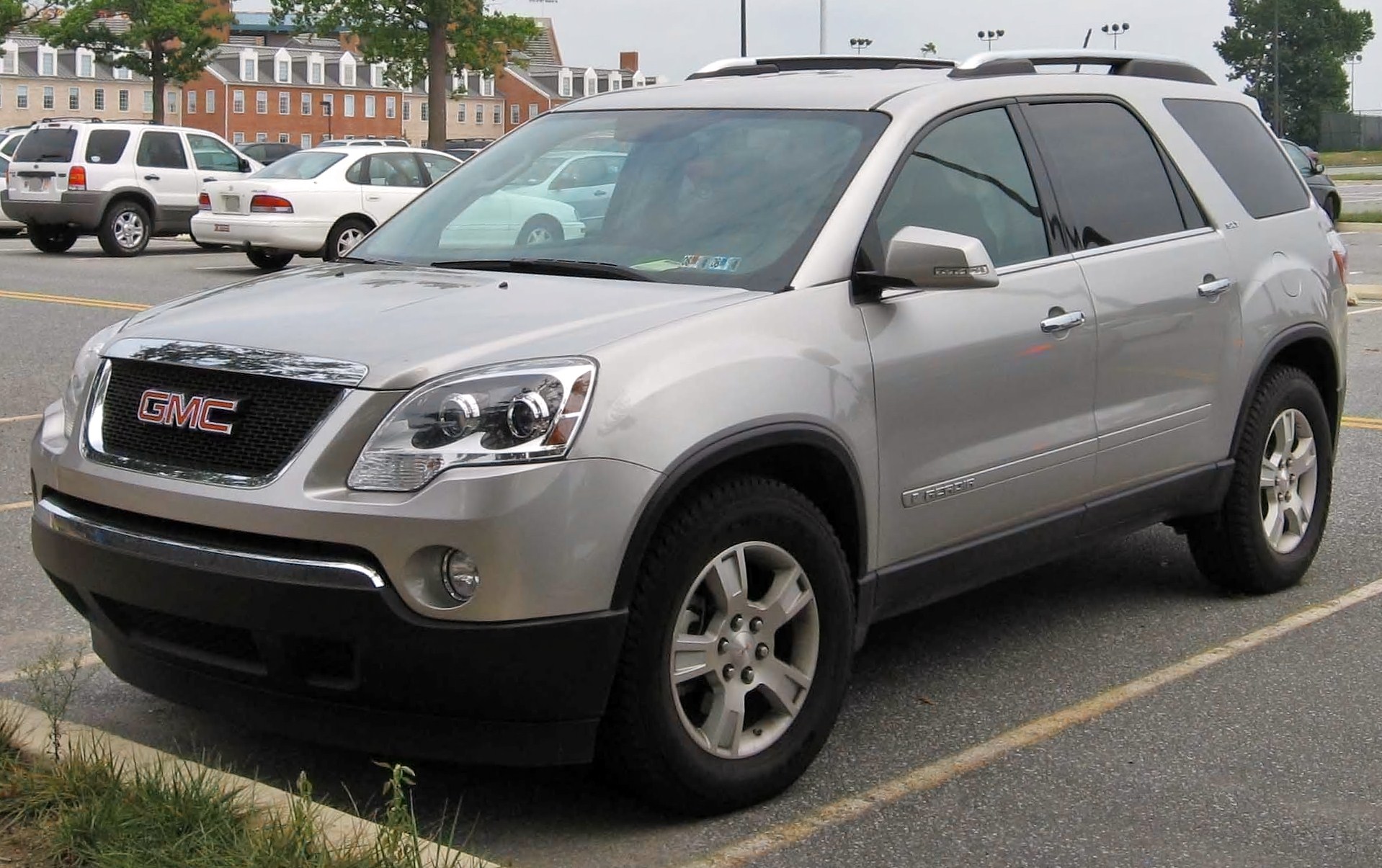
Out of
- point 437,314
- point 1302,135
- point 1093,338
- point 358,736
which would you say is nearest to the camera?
point 358,736

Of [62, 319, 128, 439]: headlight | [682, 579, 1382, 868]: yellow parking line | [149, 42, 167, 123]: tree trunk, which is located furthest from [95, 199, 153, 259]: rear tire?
[149, 42, 167, 123]: tree trunk

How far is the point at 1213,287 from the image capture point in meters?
5.72

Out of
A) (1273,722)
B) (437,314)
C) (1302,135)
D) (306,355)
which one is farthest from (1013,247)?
(1302,135)

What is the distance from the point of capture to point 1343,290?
6555 millimetres

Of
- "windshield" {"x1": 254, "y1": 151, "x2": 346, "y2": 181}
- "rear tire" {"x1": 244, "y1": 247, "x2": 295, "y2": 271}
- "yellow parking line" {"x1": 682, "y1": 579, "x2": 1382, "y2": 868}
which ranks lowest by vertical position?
"yellow parking line" {"x1": 682, "y1": 579, "x2": 1382, "y2": 868}

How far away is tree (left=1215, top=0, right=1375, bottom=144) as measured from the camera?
117 meters

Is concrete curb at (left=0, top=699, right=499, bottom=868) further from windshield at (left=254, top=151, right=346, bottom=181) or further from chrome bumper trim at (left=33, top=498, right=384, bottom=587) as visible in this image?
windshield at (left=254, top=151, right=346, bottom=181)

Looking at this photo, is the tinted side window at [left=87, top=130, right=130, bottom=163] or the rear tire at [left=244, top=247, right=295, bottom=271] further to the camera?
the tinted side window at [left=87, top=130, right=130, bottom=163]

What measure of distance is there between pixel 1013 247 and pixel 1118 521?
0.95 meters

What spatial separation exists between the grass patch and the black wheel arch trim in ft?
270

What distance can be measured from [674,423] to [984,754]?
1.34 metres

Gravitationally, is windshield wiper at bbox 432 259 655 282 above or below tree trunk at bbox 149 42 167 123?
below

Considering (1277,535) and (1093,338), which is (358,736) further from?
(1277,535)

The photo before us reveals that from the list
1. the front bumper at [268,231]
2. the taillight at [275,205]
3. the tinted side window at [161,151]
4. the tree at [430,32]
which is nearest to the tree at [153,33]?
the tree at [430,32]
